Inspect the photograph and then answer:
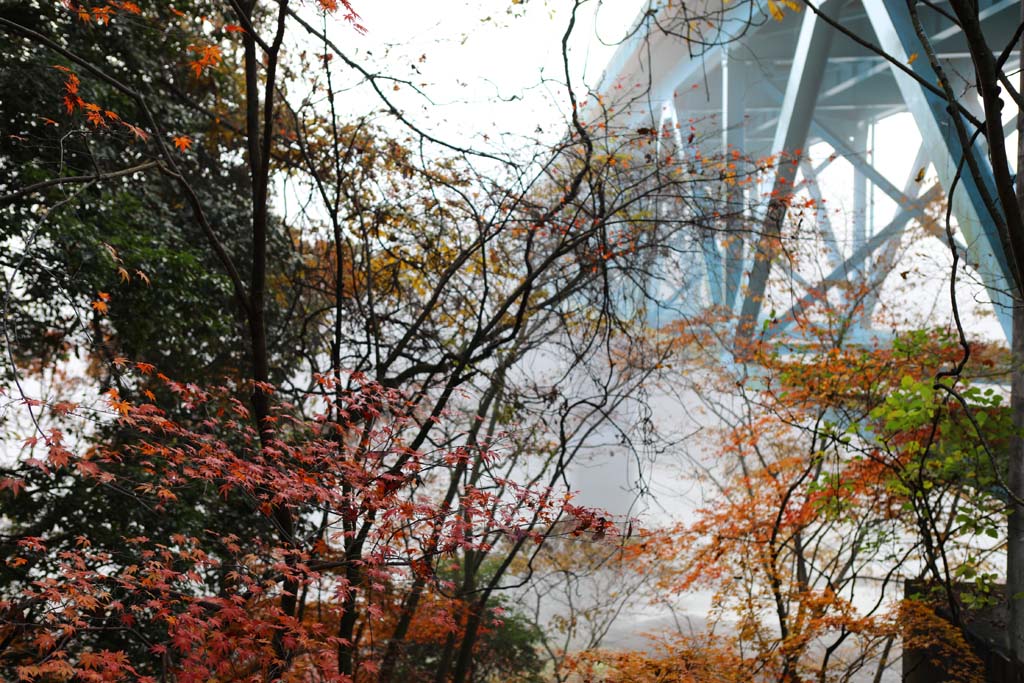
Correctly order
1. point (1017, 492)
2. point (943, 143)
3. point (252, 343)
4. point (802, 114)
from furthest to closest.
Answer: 1. point (802, 114)
2. point (943, 143)
3. point (1017, 492)
4. point (252, 343)

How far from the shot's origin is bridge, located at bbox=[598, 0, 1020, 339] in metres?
7.14

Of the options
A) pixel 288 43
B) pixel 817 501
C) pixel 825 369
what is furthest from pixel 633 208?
pixel 288 43

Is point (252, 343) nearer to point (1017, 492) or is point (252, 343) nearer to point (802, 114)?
point (1017, 492)

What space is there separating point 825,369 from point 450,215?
166 inches

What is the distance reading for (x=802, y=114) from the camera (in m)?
10.6

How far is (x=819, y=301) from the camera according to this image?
40.7 ft

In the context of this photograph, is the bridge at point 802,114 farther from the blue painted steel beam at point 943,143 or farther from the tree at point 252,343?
the tree at point 252,343

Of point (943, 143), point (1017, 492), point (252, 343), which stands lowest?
point (1017, 492)

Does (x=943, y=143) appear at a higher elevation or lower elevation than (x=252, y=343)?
higher

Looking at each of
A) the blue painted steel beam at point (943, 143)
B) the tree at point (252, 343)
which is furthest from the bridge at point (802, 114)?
the tree at point (252, 343)

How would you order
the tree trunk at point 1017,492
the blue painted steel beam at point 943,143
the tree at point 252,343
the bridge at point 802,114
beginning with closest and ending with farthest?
Answer: the tree at point 252,343 → the tree trunk at point 1017,492 → the blue painted steel beam at point 943,143 → the bridge at point 802,114

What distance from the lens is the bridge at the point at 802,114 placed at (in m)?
7.14

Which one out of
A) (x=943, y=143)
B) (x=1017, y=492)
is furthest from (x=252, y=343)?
(x=943, y=143)

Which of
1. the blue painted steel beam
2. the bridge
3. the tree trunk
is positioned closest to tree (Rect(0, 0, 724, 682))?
the bridge
